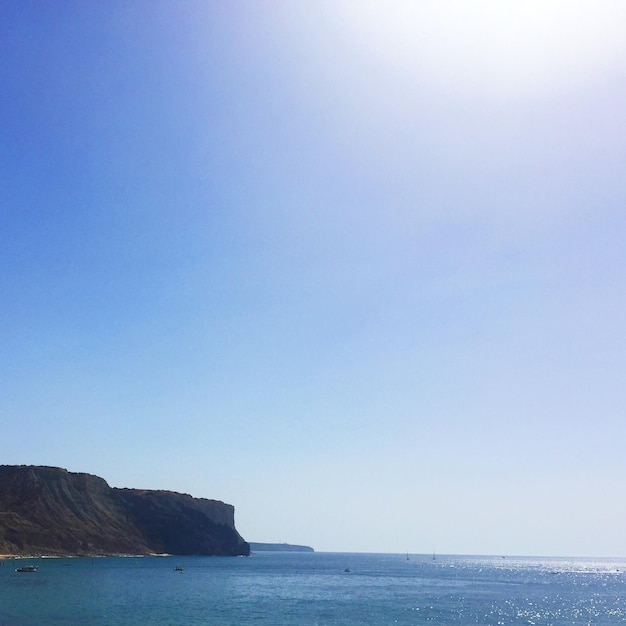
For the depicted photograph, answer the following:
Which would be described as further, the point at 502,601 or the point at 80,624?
the point at 502,601

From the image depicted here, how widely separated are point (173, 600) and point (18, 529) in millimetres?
115106

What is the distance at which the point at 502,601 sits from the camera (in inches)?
4001

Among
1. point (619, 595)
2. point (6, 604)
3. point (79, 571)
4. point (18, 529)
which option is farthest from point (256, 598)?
point (18, 529)

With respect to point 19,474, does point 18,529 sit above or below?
below

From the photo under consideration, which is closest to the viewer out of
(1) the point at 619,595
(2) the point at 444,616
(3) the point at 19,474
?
(2) the point at 444,616

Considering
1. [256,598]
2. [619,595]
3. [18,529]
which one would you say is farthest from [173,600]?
[18,529]

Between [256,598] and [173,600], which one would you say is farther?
[256,598]

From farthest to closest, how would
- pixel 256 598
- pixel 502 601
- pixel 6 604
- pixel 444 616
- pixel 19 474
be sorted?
pixel 19 474
pixel 502 601
pixel 256 598
pixel 444 616
pixel 6 604

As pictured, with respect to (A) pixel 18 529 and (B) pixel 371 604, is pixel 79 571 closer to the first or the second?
(A) pixel 18 529

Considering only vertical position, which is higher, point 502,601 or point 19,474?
point 19,474

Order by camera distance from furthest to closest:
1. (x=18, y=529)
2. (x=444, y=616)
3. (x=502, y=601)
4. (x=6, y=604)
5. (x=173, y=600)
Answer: (x=18, y=529) < (x=502, y=601) < (x=173, y=600) < (x=444, y=616) < (x=6, y=604)

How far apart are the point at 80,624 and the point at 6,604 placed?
1942cm

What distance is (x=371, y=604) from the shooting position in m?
90.7

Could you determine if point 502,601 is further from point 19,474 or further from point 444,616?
point 19,474
